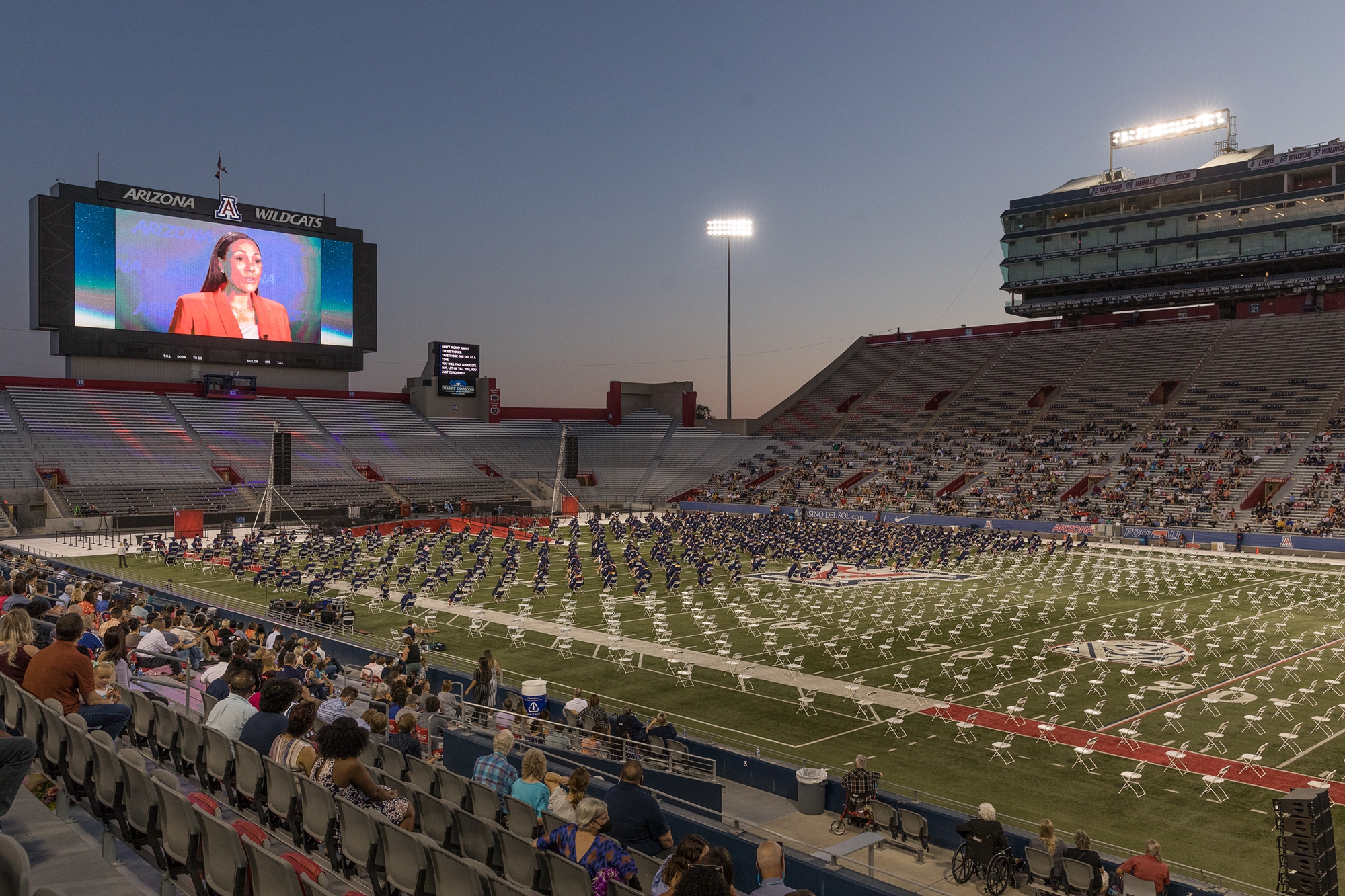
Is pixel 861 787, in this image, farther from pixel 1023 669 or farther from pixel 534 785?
pixel 1023 669

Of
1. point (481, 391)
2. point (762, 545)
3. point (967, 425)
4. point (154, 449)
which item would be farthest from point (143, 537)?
point (967, 425)

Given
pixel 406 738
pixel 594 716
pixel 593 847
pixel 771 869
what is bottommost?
pixel 594 716

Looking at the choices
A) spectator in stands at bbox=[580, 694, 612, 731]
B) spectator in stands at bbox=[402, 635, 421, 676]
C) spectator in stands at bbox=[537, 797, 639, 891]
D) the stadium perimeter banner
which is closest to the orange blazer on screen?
the stadium perimeter banner

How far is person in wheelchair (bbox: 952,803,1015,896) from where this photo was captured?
10.1m

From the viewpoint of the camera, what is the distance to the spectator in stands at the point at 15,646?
28.6ft

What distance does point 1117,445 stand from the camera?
61500 mm

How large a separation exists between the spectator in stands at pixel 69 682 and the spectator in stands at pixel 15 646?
0.72 m

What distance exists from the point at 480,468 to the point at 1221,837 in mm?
64190

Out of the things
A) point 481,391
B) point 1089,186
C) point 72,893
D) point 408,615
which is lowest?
point 408,615

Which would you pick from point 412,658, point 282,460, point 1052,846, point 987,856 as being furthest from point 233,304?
point 1052,846

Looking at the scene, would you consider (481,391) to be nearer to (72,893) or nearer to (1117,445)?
(1117,445)

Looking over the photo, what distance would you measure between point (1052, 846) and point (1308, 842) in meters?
2.39

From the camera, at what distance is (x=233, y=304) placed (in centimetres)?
6306

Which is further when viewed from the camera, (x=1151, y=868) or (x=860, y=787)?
(x=860, y=787)
